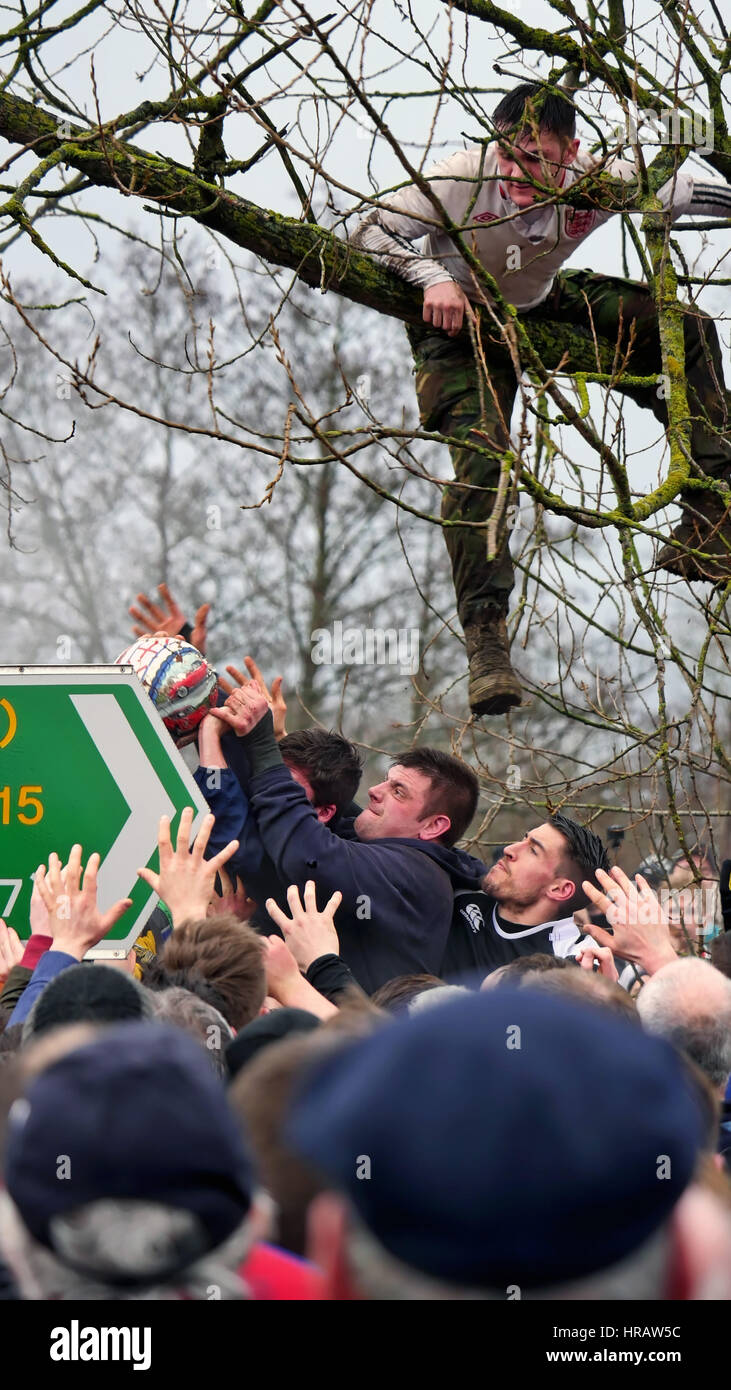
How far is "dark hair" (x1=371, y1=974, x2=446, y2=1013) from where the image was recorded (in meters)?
3.01

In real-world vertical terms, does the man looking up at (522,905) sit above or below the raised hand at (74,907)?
above

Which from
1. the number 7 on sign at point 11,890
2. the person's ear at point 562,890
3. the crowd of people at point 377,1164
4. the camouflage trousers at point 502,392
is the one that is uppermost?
the camouflage trousers at point 502,392

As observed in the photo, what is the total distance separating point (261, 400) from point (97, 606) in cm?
400

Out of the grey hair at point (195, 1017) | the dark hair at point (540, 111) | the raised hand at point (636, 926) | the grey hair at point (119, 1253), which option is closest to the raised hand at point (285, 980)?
the grey hair at point (195, 1017)

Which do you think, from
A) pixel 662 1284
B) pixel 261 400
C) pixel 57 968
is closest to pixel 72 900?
pixel 57 968

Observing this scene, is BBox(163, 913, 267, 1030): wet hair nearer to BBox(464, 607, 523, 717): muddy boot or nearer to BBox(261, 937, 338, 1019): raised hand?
BBox(261, 937, 338, 1019): raised hand

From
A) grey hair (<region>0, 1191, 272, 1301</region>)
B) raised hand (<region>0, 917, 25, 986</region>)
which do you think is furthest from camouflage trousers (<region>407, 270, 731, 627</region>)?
grey hair (<region>0, 1191, 272, 1301</region>)

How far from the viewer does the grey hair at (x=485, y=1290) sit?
1.29 m

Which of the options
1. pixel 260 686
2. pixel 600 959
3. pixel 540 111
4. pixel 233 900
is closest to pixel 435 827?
pixel 233 900

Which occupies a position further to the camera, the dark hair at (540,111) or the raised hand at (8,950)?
the dark hair at (540,111)

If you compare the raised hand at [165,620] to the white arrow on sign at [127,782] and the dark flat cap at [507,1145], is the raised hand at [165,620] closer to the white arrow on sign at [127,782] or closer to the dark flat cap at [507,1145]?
the white arrow on sign at [127,782]

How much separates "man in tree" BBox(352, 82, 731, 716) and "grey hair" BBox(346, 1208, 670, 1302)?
11.7 feet

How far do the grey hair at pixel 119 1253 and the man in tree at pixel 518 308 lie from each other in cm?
353

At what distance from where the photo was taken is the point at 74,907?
3275 millimetres
